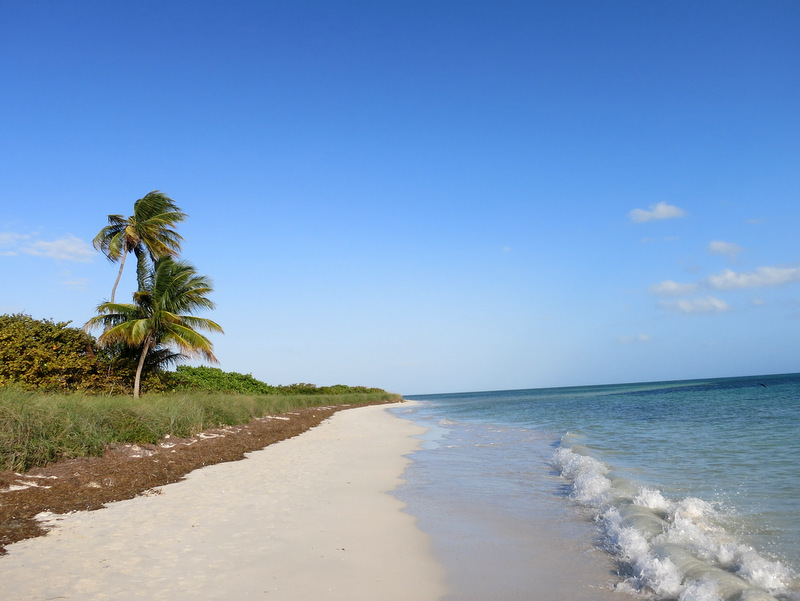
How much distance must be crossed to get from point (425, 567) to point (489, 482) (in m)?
4.86

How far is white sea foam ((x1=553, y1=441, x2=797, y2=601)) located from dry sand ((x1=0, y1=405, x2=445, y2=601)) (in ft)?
6.51

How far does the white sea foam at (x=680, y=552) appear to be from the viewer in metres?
4.20

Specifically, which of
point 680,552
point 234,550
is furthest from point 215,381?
point 680,552

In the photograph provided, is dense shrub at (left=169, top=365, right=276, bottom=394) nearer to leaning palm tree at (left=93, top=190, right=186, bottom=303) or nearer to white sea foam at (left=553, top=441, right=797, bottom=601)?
leaning palm tree at (left=93, top=190, right=186, bottom=303)

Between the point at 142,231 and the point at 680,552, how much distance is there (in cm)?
2370

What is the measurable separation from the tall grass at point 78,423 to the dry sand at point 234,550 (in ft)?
7.40

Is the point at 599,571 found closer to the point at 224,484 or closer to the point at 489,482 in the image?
the point at 489,482

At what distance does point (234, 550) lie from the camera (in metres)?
5.20

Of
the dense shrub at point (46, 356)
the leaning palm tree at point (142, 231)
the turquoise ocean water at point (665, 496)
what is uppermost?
the leaning palm tree at point (142, 231)

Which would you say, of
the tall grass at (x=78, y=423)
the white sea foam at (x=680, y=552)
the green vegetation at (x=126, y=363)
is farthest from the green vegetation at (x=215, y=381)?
the white sea foam at (x=680, y=552)

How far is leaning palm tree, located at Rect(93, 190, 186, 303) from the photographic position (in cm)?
2259

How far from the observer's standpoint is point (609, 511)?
269 inches

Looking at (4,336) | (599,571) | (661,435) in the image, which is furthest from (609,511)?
(4,336)

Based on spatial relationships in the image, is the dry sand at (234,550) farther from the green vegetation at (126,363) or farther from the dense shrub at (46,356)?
the dense shrub at (46,356)
